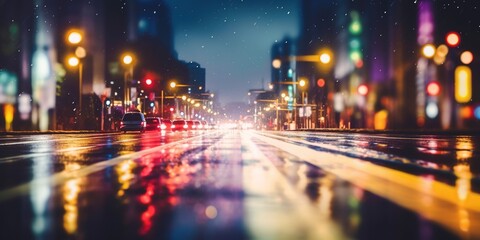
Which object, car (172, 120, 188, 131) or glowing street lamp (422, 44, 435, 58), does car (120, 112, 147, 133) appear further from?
glowing street lamp (422, 44, 435, 58)

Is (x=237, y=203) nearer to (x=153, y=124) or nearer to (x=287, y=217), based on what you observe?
(x=287, y=217)

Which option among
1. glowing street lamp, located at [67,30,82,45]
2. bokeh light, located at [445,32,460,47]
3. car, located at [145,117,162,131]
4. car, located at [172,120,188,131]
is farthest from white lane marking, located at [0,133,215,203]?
car, located at [172,120,188,131]

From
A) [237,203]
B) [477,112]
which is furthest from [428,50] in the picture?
[477,112]

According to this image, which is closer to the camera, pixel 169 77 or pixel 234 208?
pixel 234 208

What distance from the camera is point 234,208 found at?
5555mm

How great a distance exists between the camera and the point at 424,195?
22.2 ft

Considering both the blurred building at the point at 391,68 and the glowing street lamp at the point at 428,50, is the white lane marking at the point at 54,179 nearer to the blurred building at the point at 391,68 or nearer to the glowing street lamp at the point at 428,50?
Result: the glowing street lamp at the point at 428,50

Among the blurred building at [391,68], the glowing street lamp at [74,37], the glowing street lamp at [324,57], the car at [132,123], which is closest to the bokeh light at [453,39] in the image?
the glowing street lamp at [324,57]

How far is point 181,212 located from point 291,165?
586 cm

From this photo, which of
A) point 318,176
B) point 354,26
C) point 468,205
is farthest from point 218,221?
point 354,26

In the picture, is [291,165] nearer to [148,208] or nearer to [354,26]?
[148,208]

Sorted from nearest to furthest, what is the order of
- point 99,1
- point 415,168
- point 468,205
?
point 468,205
point 415,168
point 99,1

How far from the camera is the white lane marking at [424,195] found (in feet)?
16.6

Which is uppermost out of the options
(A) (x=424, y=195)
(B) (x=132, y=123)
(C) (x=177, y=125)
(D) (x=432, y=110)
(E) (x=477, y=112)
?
(D) (x=432, y=110)
